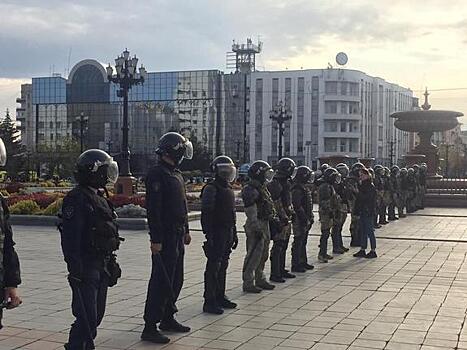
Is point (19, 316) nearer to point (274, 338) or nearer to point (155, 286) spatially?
point (155, 286)

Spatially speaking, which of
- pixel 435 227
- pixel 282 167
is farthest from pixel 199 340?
pixel 435 227

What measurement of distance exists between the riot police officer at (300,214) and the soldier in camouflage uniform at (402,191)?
12.0 metres

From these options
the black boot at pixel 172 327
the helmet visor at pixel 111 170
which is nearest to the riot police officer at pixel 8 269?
the helmet visor at pixel 111 170

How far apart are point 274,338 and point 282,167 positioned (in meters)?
3.88

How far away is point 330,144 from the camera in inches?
3834

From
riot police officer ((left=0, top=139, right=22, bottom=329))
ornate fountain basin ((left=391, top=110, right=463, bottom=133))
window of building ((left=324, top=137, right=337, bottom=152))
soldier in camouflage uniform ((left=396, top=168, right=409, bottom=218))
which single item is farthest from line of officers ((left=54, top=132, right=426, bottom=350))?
window of building ((left=324, top=137, right=337, bottom=152))

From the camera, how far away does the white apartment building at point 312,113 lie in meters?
97.2

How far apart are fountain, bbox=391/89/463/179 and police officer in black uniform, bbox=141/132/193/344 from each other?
28598 millimetres

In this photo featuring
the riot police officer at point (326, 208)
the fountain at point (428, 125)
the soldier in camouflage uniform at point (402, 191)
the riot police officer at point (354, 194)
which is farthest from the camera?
the fountain at point (428, 125)

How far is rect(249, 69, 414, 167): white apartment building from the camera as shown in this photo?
3826 inches

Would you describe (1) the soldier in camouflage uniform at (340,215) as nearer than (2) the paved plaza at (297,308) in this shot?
No

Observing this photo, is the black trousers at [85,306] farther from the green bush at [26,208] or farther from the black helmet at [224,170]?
the green bush at [26,208]

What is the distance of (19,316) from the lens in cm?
782

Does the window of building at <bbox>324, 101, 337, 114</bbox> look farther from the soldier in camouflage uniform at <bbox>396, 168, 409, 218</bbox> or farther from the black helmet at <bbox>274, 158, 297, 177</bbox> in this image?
the black helmet at <bbox>274, 158, 297, 177</bbox>
